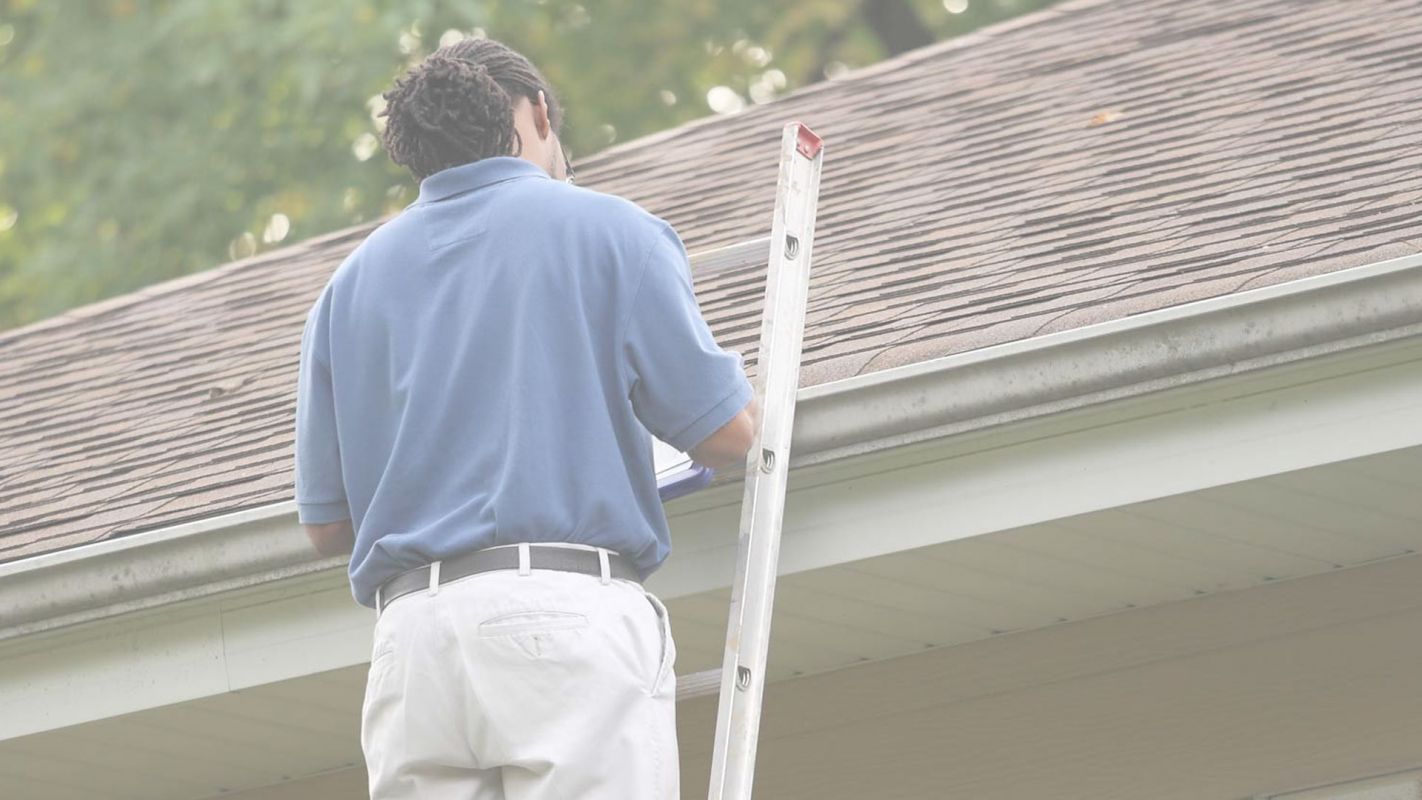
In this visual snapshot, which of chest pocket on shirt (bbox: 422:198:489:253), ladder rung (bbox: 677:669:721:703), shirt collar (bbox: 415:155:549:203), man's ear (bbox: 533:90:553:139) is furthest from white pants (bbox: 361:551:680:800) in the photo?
man's ear (bbox: 533:90:553:139)

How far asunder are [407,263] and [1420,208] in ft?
6.38

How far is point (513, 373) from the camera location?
9.57 ft

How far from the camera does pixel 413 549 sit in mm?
2893

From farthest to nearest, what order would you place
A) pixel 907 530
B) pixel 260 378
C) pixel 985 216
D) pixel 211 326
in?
pixel 211 326 < pixel 260 378 < pixel 985 216 < pixel 907 530

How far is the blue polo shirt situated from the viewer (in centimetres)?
290

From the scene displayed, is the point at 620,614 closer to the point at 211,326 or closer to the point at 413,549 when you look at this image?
the point at 413,549

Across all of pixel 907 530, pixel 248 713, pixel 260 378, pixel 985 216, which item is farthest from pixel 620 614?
pixel 260 378

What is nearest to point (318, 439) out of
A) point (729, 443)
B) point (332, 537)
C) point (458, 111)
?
point (332, 537)

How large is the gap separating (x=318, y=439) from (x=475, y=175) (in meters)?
0.51

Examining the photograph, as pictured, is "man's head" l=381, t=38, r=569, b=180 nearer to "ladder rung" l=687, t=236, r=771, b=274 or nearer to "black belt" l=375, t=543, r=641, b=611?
"ladder rung" l=687, t=236, r=771, b=274

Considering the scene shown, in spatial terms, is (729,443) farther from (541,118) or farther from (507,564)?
(541,118)

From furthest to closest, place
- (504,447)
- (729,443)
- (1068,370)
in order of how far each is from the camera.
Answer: (1068,370) → (729,443) → (504,447)

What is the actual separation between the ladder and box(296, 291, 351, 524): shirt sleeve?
0.59 m

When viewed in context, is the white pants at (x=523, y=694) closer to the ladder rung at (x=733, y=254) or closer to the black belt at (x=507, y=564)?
the black belt at (x=507, y=564)
